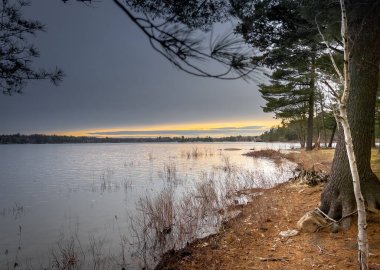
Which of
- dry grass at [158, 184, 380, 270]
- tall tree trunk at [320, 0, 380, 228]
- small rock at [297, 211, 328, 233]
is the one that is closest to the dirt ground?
dry grass at [158, 184, 380, 270]

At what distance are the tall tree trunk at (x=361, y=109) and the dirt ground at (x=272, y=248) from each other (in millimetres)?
469

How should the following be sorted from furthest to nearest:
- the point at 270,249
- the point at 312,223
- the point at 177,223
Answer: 1. the point at 177,223
2. the point at 312,223
3. the point at 270,249

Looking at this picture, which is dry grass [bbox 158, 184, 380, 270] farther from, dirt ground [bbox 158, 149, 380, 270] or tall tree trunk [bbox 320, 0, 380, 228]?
tall tree trunk [bbox 320, 0, 380, 228]

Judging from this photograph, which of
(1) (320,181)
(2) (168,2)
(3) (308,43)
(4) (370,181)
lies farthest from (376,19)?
(1) (320,181)

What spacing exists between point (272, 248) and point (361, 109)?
3.40 meters

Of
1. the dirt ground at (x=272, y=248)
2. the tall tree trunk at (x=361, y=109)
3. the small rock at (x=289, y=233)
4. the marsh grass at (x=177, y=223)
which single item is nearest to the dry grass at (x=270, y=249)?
the dirt ground at (x=272, y=248)

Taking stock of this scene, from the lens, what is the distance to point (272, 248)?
19.9ft

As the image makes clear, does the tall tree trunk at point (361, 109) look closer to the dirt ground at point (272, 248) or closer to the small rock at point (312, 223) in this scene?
the small rock at point (312, 223)

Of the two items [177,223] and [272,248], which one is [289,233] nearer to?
[272,248]

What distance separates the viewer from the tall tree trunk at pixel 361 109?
6.51 m

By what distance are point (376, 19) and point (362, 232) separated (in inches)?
189

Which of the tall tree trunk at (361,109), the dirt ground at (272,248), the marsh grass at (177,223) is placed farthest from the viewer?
the marsh grass at (177,223)

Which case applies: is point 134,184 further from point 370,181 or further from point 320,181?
point 370,181

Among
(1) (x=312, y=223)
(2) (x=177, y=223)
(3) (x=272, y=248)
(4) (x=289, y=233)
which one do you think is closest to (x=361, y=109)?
(1) (x=312, y=223)
